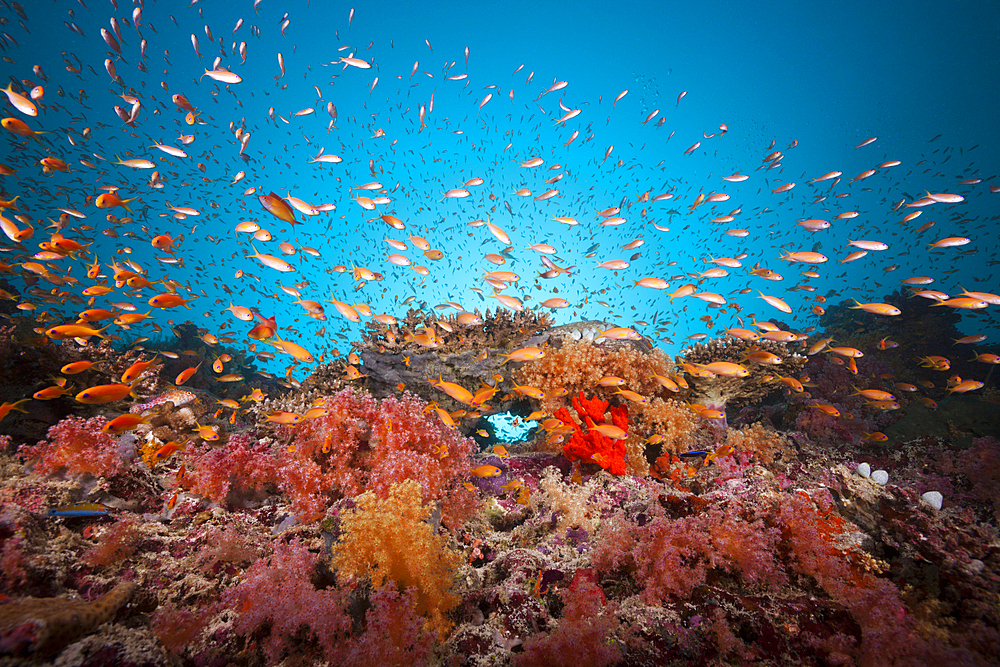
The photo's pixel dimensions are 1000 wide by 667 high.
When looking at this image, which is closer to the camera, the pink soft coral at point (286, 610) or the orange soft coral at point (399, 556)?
the pink soft coral at point (286, 610)

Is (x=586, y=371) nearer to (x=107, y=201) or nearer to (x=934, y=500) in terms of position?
(x=934, y=500)

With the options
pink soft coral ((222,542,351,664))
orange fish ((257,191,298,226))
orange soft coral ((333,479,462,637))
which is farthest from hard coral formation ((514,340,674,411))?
orange fish ((257,191,298,226))

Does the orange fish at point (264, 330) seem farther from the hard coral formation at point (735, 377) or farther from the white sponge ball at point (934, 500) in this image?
the white sponge ball at point (934, 500)

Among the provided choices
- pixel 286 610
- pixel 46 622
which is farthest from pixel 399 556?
pixel 46 622

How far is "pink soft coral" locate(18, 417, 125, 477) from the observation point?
310 centimetres

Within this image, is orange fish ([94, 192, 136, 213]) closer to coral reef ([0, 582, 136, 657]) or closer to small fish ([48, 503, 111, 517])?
small fish ([48, 503, 111, 517])

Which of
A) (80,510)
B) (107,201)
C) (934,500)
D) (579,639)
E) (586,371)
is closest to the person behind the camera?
(579,639)

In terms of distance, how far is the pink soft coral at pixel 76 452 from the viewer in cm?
310

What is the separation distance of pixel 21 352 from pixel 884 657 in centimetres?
985

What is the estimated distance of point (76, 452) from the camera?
3.20 meters

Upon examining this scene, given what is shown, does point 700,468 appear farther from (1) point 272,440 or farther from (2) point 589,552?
(1) point 272,440

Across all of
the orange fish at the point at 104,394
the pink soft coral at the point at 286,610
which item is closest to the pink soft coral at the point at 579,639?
the pink soft coral at the point at 286,610

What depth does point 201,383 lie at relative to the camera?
1038cm

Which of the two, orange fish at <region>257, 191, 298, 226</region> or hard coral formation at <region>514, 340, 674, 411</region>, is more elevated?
orange fish at <region>257, 191, 298, 226</region>
